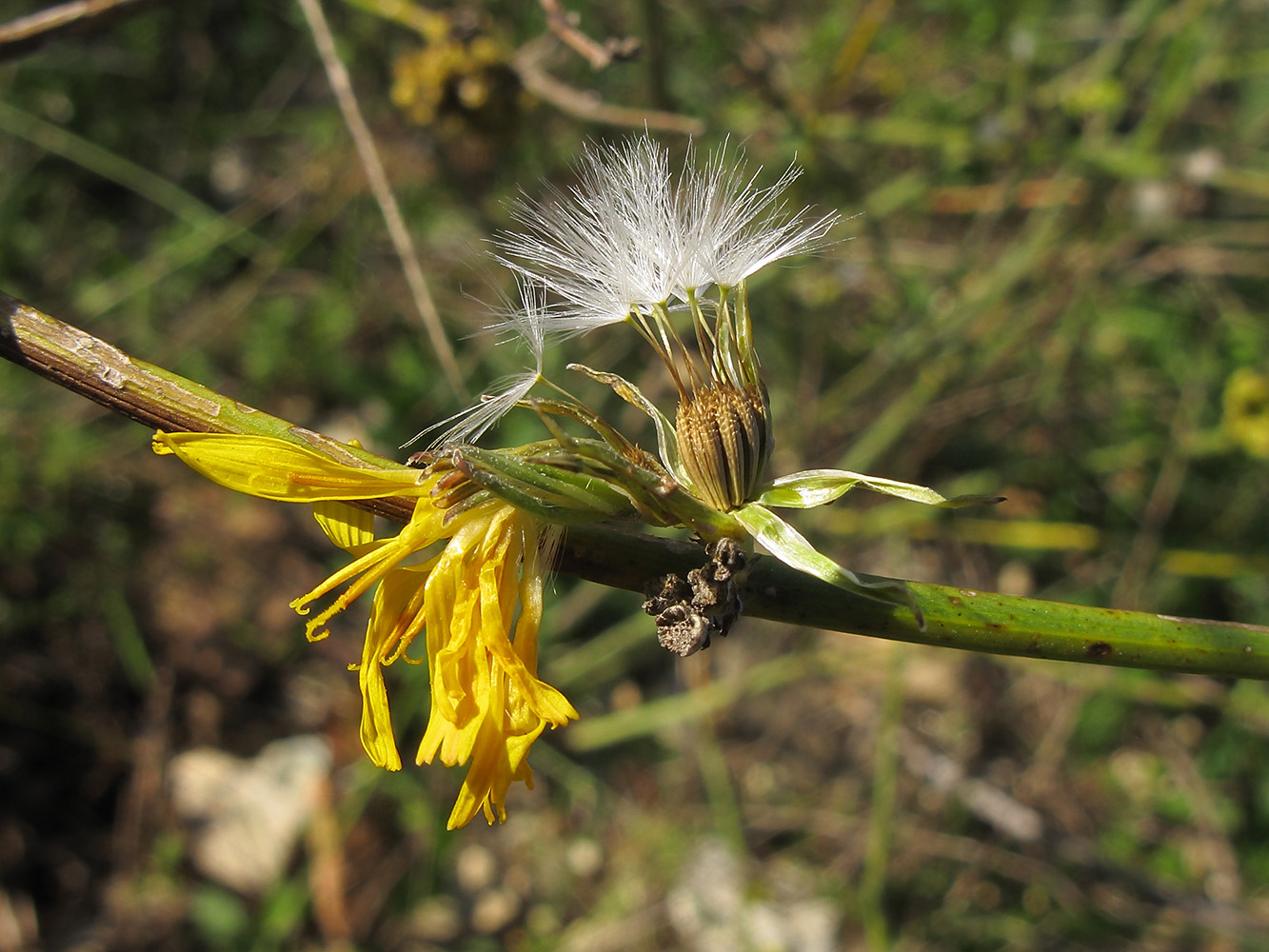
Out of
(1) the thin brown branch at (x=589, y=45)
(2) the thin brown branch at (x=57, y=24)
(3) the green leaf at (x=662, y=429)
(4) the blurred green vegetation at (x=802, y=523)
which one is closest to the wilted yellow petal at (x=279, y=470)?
(3) the green leaf at (x=662, y=429)

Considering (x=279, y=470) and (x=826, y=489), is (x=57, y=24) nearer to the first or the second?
(x=279, y=470)

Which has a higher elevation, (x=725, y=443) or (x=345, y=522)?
(x=725, y=443)

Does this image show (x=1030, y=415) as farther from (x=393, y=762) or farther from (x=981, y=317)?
(x=393, y=762)

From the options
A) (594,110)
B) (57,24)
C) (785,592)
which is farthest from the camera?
(594,110)

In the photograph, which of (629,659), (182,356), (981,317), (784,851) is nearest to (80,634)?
(182,356)

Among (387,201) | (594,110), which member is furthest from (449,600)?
(594,110)

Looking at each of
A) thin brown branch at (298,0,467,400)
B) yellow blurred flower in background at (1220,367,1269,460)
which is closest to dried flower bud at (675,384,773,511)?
thin brown branch at (298,0,467,400)
